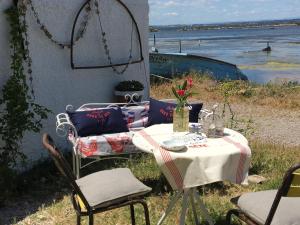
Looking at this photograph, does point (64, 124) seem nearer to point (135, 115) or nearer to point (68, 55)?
point (135, 115)

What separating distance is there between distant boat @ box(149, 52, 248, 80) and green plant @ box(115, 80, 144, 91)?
24.0 feet

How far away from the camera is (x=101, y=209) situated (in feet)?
10.8

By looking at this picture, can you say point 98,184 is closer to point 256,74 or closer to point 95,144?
point 95,144

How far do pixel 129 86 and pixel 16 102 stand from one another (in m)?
2.68

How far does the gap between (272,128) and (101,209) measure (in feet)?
22.7

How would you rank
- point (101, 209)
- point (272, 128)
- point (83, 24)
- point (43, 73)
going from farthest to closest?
point (272, 128) → point (83, 24) → point (43, 73) → point (101, 209)

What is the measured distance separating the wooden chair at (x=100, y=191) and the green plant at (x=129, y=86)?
3957 mm

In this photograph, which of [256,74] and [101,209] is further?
[256,74]

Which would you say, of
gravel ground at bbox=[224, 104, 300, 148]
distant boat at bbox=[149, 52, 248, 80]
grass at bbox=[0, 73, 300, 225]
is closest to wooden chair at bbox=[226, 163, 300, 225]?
grass at bbox=[0, 73, 300, 225]

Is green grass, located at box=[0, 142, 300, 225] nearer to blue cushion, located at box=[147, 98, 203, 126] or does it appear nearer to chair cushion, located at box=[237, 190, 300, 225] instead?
blue cushion, located at box=[147, 98, 203, 126]

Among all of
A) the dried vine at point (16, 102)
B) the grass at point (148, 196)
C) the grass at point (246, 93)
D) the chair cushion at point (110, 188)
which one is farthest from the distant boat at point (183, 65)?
the chair cushion at point (110, 188)

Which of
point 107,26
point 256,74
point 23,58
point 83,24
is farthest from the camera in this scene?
point 256,74

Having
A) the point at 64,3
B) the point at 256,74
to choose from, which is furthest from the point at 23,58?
the point at 256,74

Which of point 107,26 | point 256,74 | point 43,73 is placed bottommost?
point 256,74
